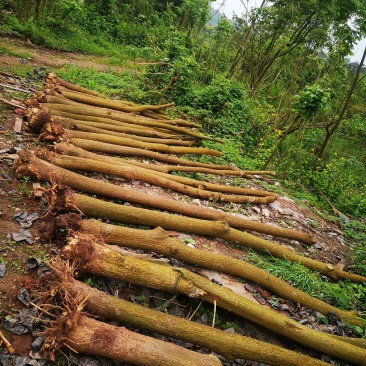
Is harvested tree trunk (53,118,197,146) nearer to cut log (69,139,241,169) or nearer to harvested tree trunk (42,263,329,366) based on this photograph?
cut log (69,139,241,169)

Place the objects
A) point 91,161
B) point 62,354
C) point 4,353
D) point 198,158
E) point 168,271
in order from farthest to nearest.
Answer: point 198,158
point 91,161
point 168,271
point 62,354
point 4,353

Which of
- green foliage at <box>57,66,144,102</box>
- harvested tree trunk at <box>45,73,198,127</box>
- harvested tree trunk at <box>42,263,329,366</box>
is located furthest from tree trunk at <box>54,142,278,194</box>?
green foliage at <box>57,66,144,102</box>

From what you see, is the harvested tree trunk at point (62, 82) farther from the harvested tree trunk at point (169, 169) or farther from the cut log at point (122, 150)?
the harvested tree trunk at point (169, 169)

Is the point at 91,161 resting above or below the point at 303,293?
above

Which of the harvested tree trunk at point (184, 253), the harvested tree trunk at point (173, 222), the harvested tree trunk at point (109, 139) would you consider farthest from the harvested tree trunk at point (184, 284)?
the harvested tree trunk at point (109, 139)

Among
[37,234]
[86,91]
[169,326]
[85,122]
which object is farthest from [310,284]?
[86,91]

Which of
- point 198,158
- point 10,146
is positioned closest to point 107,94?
point 198,158

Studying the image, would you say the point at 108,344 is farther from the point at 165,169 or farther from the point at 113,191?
the point at 165,169

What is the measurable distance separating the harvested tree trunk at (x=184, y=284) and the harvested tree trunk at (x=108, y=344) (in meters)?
0.56

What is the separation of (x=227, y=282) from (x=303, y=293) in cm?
100

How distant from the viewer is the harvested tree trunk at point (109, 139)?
16.3 feet

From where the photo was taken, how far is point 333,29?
485 inches

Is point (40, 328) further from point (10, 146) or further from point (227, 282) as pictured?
point (10, 146)

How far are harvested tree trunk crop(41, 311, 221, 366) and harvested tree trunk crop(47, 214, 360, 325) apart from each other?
1.02 m
